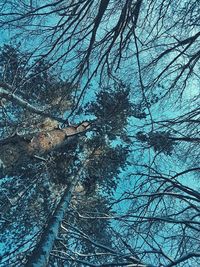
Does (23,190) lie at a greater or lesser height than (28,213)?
greater

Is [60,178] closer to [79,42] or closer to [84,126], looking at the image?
[84,126]

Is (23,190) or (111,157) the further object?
(111,157)

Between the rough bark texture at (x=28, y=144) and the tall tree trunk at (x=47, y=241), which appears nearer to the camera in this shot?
the tall tree trunk at (x=47, y=241)

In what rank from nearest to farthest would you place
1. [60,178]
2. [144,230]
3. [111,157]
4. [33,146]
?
[144,230]
[33,146]
[60,178]
[111,157]

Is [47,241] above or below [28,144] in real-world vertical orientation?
below

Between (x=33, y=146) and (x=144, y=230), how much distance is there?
13.2 feet

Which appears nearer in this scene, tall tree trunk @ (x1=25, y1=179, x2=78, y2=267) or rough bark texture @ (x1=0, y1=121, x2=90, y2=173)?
tall tree trunk @ (x1=25, y1=179, x2=78, y2=267)

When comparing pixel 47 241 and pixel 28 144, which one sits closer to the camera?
pixel 47 241

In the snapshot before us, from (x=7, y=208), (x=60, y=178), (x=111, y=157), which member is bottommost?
(x=7, y=208)

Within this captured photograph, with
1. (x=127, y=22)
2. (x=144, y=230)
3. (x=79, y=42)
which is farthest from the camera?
(x=79, y=42)

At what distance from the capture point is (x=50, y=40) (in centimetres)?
612

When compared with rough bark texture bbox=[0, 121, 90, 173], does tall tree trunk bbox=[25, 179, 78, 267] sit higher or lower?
lower

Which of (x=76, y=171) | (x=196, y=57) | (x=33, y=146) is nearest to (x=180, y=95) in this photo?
(x=196, y=57)

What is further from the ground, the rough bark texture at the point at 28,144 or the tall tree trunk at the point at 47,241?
the rough bark texture at the point at 28,144
